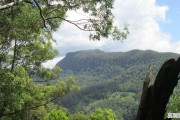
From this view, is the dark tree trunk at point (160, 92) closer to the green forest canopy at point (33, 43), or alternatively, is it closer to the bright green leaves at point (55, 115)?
the green forest canopy at point (33, 43)

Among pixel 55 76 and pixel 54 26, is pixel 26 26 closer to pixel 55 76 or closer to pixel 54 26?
pixel 54 26

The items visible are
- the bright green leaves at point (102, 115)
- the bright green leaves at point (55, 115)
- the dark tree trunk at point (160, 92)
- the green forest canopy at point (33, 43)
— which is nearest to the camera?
the dark tree trunk at point (160, 92)

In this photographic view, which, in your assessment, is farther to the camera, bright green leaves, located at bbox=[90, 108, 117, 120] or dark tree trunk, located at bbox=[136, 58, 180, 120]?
bright green leaves, located at bbox=[90, 108, 117, 120]

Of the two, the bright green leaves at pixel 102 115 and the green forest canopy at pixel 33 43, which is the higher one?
the green forest canopy at pixel 33 43

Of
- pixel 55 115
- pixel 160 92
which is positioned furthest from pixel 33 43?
pixel 160 92

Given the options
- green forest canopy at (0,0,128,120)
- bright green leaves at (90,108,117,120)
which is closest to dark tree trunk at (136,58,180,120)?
green forest canopy at (0,0,128,120)

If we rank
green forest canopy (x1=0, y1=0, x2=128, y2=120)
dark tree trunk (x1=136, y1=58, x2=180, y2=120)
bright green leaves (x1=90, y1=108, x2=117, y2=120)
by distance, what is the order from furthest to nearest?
bright green leaves (x1=90, y1=108, x2=117, y2=120) < green forest canopy (x1=0, y1=0, x2=128, y2=120) < dark tree trunk (x1=136, y1=58, x2=180, y2=120)

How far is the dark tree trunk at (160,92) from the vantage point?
6.37m

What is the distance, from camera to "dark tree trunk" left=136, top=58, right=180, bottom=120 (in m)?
6.37

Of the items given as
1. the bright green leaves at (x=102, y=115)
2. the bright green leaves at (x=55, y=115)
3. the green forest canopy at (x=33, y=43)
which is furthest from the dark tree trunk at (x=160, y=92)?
the bright green leaves at (x=102, y=115)

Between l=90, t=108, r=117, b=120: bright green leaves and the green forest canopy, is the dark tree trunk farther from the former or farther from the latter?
l=90, t=108, r=117, b=120: bright green leaves

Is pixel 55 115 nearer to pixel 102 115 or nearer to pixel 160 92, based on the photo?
pixel 102 115

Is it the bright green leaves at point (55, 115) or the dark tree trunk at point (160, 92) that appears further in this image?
the bright green leaves at point (55, 115)

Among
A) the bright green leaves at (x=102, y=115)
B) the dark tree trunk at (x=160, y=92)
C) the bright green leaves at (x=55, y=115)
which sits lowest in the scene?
the bright green leaves at (x=102, y=115)
